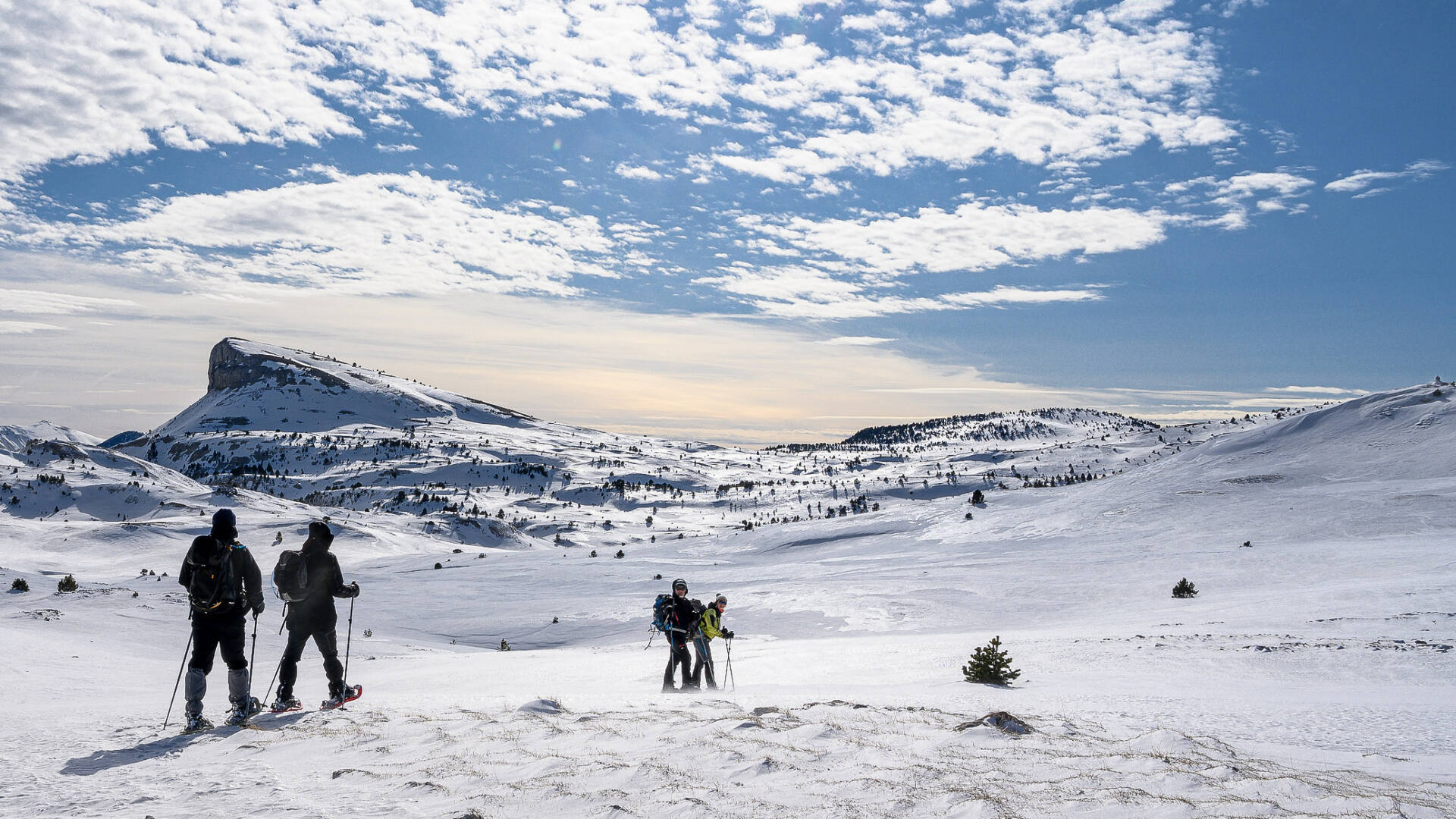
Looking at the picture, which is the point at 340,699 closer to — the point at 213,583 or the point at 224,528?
the point at 213,583

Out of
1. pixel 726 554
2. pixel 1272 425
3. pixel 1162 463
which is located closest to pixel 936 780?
pixel 726 554

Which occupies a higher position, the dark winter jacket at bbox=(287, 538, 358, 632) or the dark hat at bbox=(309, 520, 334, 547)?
the dark hat at bbox=(309, 520, 334, 547)

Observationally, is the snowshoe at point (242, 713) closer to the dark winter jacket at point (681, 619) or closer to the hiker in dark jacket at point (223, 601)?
the hiker in dark jacket at point (223, 601)

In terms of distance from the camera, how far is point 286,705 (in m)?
8.65

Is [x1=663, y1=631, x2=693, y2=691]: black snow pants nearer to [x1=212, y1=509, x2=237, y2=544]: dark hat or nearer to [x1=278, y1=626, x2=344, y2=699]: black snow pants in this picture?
[x1=278, y1=626, x2=344, y2=699]: black snow pants

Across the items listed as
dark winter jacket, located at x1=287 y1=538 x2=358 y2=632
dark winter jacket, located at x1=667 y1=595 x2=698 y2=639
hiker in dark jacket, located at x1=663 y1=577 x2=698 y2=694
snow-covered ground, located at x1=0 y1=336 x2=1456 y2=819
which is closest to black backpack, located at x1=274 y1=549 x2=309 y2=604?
dark winter jacket, located at x1=287 y1=538 x2=358 y2=632

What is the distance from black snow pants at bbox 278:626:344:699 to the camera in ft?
28.8

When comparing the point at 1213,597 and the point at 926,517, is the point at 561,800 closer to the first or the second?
the point at 1213,597

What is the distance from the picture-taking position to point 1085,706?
791cm

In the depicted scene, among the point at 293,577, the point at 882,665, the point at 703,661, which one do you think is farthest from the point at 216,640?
the point at 882,665

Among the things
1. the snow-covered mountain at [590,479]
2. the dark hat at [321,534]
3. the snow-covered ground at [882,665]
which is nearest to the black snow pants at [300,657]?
the snow-covered ground at [882,665]

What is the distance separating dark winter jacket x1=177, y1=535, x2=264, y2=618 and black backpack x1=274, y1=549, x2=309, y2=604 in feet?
1.46

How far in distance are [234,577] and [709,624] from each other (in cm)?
632

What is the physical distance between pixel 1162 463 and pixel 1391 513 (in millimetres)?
19026
